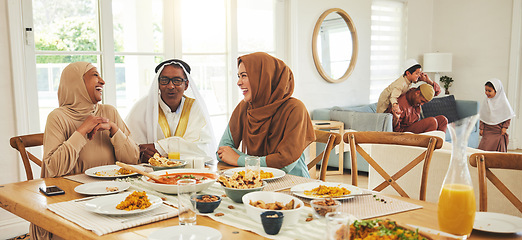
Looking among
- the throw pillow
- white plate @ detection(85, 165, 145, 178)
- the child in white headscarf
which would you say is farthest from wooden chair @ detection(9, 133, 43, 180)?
the throw pillow

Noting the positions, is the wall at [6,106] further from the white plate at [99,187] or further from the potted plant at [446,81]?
the potted plant at [446,81]

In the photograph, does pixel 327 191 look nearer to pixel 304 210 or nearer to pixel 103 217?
pixel 304 210

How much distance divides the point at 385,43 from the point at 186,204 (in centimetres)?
616

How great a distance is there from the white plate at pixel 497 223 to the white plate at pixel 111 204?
3.31ft

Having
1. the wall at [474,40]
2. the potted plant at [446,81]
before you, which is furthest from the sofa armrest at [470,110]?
the wall at [474,40]

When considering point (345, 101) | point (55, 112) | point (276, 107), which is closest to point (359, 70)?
point (345, 101)

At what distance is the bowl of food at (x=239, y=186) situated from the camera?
5.36ft

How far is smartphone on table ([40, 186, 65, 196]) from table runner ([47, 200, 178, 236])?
175mm

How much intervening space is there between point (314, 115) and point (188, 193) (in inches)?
176

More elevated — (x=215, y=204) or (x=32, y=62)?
(x=32, y=62)

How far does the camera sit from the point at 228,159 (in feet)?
7.73

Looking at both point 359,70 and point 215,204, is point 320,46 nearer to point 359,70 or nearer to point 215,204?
point 359,70

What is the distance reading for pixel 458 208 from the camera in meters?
1.27

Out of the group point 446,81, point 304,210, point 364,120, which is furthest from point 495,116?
point 304,210
